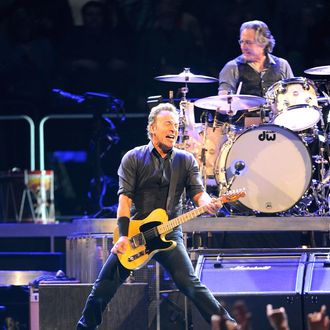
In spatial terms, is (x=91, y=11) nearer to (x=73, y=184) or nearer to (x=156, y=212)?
(x=73, y=184)

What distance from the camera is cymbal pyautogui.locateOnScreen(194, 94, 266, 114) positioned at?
7754 millimetres

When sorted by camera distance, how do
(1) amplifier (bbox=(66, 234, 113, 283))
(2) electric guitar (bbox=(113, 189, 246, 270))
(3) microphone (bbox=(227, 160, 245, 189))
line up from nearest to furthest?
(2) electric guitar (bbox=(113, 189, 246, 270)) → (1) amplifier (bbox=(66, 234, 113, 283)) → (3) microphone (bbox=(227, 160, 245, 189))

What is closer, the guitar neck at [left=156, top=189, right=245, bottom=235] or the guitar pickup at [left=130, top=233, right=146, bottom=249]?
the guitar neck at [left=156, top=189, right=245, bottom=235]

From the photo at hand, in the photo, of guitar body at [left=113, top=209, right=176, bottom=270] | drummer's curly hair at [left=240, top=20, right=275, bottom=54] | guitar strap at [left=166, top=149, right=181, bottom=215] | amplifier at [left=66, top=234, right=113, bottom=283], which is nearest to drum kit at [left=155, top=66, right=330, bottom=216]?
drummer's curly hair at [left=240, top=20, right=275, bottom=54]

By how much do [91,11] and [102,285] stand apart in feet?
17.7

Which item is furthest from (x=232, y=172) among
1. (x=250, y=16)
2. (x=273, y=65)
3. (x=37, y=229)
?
(x=250, y=16)

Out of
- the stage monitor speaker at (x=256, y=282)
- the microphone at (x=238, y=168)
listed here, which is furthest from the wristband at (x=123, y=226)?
the microphone at (x=238, y=168)

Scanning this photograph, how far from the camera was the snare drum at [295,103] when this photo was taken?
25.5 ft

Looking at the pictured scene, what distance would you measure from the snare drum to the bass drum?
0.15 metres

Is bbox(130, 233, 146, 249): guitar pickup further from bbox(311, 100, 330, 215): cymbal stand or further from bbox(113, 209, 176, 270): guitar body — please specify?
bbox(311, 100, 330, 215): cymbal stand

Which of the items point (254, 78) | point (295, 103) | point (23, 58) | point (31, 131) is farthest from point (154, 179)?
point (23, 58)

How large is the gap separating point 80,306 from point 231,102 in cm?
228

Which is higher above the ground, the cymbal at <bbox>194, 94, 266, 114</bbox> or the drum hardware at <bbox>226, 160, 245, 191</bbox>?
the cymbal at <bbox>194, 94, 266, 114</bbox>

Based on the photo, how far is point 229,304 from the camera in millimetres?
6668
